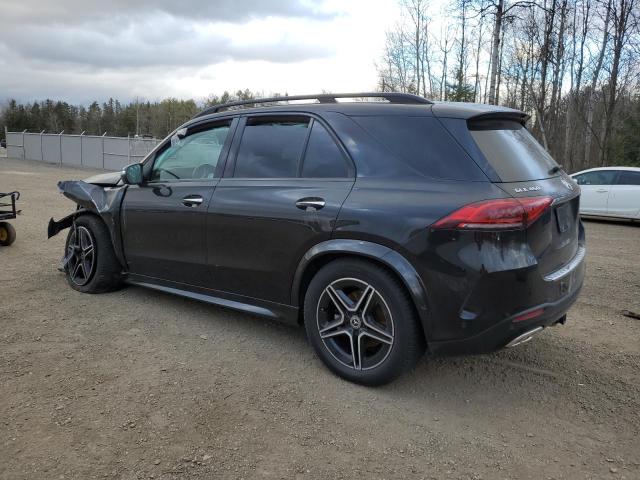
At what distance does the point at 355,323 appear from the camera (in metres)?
3.37

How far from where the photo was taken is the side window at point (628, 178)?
12722mm

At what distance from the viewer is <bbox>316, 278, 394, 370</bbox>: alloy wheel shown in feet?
10.7

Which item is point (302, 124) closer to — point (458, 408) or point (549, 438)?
point (458, 408)

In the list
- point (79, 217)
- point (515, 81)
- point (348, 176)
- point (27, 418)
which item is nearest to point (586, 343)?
point (348, 176)

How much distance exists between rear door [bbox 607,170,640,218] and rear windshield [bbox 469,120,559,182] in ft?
34.9

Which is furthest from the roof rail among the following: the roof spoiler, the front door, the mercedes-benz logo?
the mercedes-benz logo

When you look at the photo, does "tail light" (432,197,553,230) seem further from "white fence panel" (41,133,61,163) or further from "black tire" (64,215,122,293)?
"white fence panel" (41,133,61,163)

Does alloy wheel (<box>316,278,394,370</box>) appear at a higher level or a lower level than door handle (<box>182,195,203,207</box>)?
lower

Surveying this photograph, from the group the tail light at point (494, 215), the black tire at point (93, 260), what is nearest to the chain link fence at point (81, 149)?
the black tire at point (93, 260)

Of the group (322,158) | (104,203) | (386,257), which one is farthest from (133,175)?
(386,257)

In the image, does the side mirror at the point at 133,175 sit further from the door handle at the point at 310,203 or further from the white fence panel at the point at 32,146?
the white fence panel at the point at 32,146

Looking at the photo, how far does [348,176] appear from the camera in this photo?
3.45m

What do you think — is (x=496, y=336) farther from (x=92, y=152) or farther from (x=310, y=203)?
(x=92, y=152)

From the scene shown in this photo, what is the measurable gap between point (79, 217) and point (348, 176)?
324 cm
